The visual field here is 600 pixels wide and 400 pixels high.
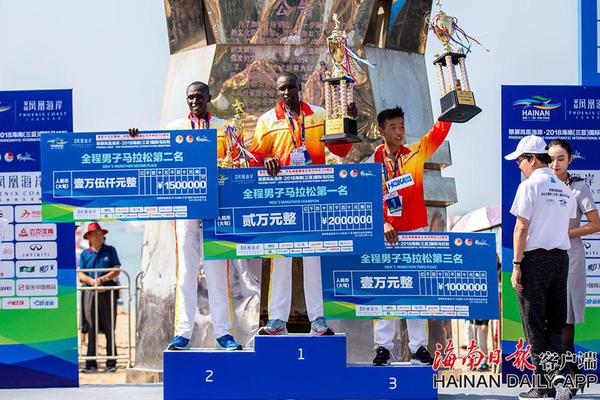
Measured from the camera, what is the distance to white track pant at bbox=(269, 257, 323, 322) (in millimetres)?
8969

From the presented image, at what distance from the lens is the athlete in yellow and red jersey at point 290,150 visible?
8.97 meters

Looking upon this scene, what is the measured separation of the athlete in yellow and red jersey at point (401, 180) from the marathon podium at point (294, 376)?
1.46 ft

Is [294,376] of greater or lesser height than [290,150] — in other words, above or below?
below

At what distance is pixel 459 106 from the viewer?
8.89 meters

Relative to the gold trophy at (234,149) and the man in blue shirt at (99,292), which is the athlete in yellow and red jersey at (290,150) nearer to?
the gold trophy at (234,149)

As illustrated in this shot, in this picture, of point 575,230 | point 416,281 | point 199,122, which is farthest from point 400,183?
point 199,122

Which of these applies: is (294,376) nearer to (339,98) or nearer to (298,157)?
(298,157)

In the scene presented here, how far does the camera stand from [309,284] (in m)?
9.07

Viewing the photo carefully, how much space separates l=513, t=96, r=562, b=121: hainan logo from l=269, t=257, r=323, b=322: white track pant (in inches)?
95.0

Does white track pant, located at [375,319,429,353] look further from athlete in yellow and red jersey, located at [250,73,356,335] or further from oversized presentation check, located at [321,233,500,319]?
athlete in yellow and red jersey, located at [250,73,356,335]

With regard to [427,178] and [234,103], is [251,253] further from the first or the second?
[427,178]

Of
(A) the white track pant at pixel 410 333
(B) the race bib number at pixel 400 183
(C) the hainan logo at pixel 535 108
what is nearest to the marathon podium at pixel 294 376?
(A) the white track pant at pixel 410 333

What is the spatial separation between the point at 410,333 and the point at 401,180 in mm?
1260

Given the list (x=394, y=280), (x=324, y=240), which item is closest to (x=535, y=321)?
(x=394, y=280)
